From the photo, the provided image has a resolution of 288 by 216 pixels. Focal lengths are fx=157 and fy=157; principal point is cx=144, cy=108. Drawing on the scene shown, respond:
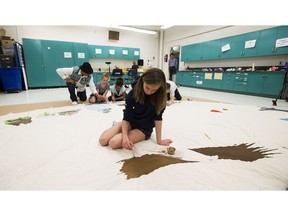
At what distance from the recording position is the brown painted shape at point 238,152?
1.24 meters

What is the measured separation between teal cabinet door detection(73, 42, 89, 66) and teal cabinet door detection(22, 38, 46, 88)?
1.28 meters

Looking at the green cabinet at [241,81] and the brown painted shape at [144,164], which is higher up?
the green cabinet at [241,81]

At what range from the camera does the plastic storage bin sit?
4734 millimetres

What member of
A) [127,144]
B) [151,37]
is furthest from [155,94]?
[151,37]

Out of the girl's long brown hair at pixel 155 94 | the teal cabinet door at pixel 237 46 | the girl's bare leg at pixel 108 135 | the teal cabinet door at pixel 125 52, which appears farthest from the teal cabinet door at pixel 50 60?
the teal cabinet door at pixel 237 46

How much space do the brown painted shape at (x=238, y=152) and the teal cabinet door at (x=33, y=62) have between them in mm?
6890

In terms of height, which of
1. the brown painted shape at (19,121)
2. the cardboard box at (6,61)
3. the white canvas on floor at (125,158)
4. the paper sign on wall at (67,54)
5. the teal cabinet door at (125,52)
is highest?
the teal cabinet door at (125,52)

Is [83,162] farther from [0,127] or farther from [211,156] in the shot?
[0,127]

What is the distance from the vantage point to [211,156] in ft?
4.09

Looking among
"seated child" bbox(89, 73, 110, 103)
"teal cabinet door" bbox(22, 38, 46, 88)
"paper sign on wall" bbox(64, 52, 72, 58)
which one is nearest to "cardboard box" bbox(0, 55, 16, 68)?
"teal cabinet door" bbox(22, 38, 46, 88)

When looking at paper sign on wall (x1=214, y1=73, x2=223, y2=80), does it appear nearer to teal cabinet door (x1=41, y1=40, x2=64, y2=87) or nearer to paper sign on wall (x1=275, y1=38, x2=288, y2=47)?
paper sign on wall (x1=275, y1=38, x2=288, y2=47)

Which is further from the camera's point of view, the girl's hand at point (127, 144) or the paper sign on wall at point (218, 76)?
the paper sign on wall at point (218, 76)

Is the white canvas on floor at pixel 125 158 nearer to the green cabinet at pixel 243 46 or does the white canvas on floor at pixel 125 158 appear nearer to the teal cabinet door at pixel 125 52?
the green cabinet at pixel 243 46

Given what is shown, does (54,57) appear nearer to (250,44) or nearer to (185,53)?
(185,53)
